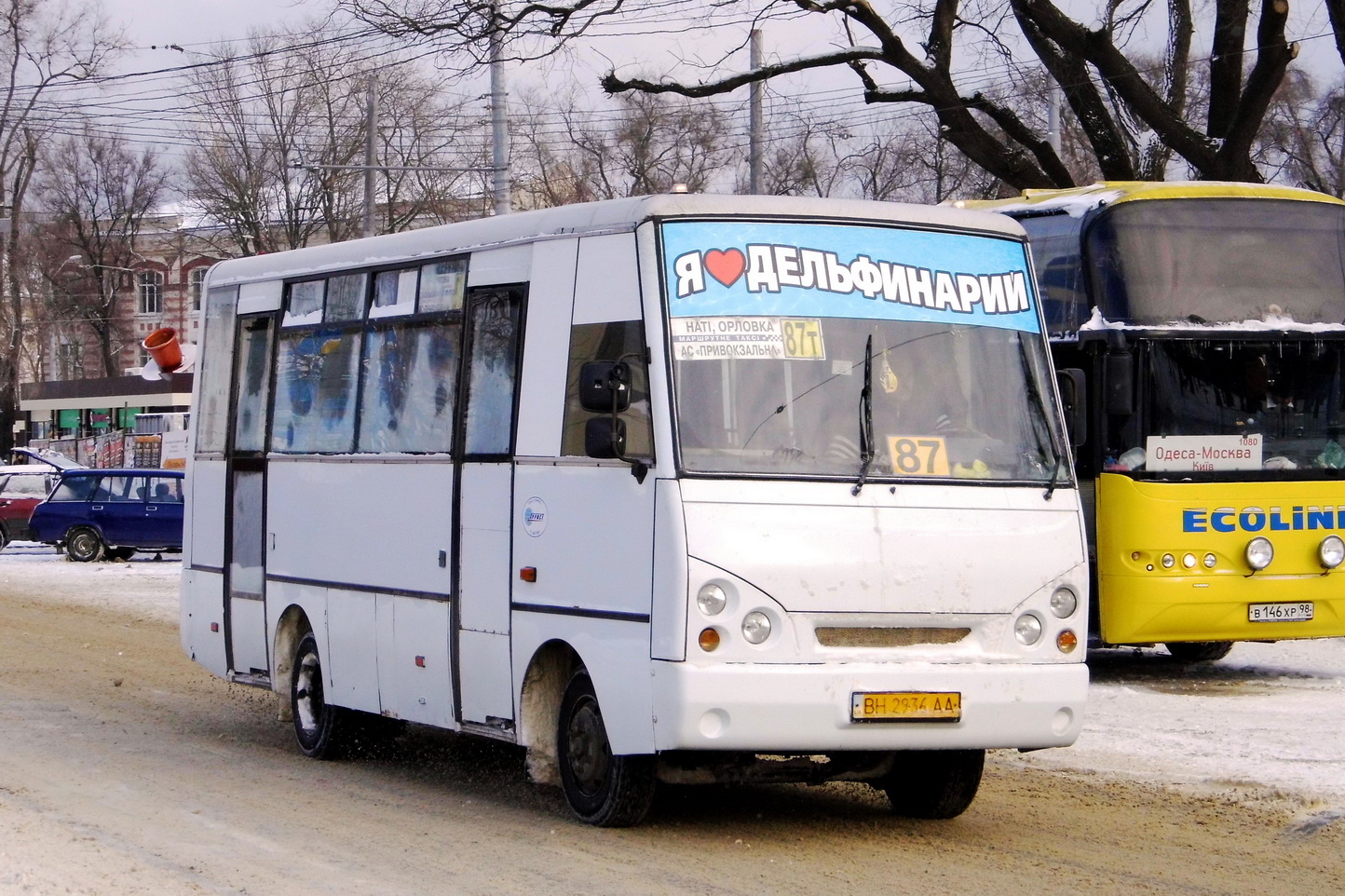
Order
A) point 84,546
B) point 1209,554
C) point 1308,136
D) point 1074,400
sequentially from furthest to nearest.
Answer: point 1308,136 → point 84,546 → point 1209,554 → point 1074,400

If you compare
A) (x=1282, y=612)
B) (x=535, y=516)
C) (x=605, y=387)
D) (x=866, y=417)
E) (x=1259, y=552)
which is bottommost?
(x=1282, y=612)

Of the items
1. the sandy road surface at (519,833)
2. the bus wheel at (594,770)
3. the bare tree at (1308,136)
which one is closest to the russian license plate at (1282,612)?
the sandy road surface at (519,833)

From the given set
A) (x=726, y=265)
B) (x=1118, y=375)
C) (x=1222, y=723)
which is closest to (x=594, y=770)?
(x=726, y=265)

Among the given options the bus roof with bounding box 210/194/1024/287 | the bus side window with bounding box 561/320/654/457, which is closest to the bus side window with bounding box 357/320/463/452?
the bus roof with bounding box 210/194/1024/287

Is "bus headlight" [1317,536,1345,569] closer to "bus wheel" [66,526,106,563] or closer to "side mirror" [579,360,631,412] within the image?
"side mirror" [579,360,631,412]

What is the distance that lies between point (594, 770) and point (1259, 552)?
309 inches

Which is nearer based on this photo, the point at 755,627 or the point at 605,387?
the point at 755,627

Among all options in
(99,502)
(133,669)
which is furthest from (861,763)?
(99,502)

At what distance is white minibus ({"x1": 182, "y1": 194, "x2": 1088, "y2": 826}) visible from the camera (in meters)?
8.07

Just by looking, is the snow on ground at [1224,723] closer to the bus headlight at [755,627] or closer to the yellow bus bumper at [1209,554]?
the yellow bus bumper at [1209,554]

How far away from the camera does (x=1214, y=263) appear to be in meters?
15.0

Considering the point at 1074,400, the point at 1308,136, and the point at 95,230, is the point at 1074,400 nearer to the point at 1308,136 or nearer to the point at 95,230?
the point at 1308,136

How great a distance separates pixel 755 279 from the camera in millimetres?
8547

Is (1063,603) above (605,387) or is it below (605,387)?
below
